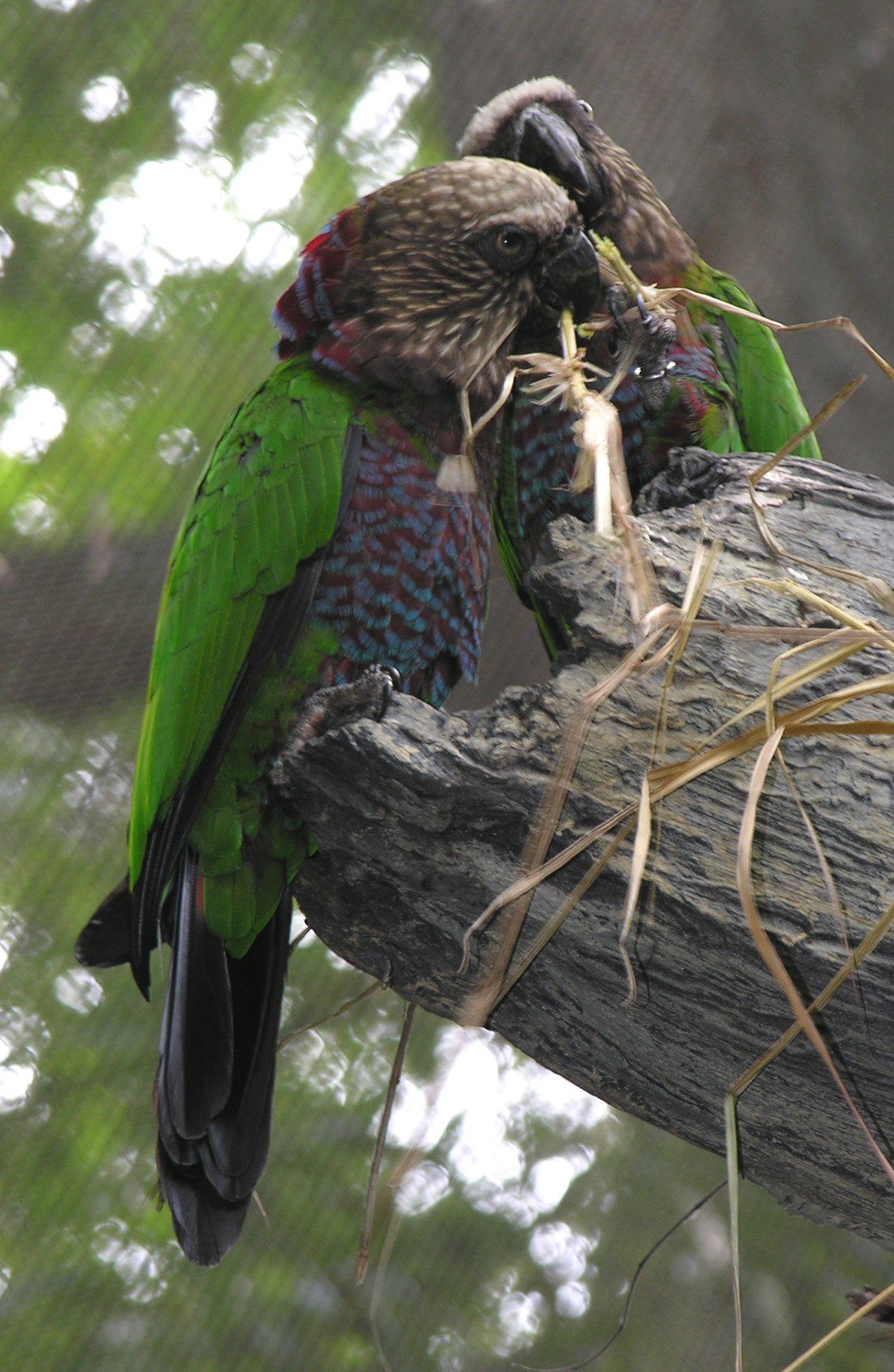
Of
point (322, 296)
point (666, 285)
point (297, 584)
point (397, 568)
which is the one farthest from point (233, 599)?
point (666, 285)

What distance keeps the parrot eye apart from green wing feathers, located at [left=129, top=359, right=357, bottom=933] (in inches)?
9.1

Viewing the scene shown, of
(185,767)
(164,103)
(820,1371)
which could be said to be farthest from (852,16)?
(820,1371)

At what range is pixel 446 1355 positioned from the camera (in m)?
1.78

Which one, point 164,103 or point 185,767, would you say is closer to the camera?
point 185,767

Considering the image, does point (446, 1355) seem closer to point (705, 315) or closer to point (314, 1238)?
point (314, 1238)

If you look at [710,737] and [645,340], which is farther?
[645,340]

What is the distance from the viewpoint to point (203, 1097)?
1067 millimetres

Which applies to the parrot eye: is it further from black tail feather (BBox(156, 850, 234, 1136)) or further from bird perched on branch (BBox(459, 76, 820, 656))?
black tail feather (BBox(156, 850, 234, 1136))

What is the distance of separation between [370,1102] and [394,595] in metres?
1.02

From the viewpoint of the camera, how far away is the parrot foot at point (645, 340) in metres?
1.18

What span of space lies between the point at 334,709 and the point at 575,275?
0.58 m

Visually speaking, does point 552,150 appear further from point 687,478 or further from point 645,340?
point 687,478

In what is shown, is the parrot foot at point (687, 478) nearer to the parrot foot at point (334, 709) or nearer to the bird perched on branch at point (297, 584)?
the bird perched on branch at point (297, 584)

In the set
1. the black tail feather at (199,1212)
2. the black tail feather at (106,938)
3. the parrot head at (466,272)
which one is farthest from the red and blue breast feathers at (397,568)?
the black tail feather at (199,1212)
